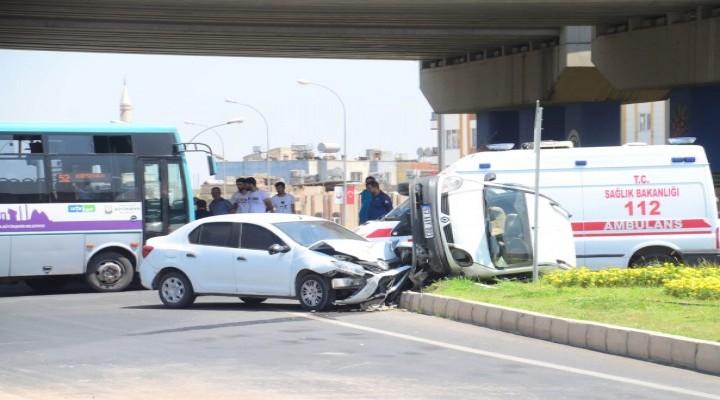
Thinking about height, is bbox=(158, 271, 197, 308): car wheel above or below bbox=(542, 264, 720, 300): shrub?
below

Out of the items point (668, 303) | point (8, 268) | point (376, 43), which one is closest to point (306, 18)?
point (376, 43)

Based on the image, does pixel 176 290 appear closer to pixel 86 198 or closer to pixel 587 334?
pixel 86 198

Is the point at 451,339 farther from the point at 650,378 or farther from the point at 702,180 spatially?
the point at 702,180

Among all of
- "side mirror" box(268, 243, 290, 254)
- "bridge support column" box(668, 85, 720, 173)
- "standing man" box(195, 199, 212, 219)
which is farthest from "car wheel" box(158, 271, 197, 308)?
"bridge support column" box(668, 85, 720, 173)

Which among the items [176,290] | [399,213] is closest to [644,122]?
[399,213]

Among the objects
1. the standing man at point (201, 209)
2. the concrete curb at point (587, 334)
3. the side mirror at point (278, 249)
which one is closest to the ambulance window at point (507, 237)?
the concrete curb at point (587, 334)

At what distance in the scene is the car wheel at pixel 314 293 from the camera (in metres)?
17.5

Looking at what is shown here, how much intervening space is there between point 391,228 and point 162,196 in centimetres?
485

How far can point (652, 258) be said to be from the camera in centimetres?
2123

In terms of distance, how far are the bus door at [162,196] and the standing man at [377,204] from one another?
3536mm

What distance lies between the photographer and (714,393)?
10461mm

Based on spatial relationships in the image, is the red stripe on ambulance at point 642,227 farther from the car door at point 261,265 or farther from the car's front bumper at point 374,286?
the car door at point 261,265

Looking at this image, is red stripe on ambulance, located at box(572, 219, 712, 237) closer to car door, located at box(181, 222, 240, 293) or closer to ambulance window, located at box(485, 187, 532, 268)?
ambulance window, located at box(485, 187, 532, 268)

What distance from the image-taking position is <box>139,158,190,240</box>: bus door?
24312mm
